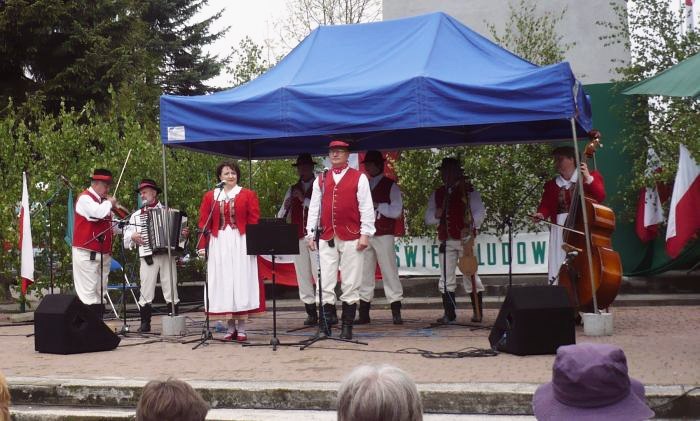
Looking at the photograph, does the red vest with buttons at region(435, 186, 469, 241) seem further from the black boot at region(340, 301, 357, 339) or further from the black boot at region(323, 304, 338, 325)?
the black boot at region(340, 301, 357, 339)

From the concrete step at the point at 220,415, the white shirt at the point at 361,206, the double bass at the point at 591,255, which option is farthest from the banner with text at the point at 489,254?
the concrete step at the point at 220,415

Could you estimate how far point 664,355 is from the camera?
24.8 feet

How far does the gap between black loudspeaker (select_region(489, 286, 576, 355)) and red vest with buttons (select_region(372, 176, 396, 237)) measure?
3016 mm

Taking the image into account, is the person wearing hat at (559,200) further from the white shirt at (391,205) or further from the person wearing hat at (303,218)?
the person wearing hat at (303,218)

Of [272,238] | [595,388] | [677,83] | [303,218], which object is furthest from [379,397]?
[303,218]

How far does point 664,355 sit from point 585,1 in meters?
14.5

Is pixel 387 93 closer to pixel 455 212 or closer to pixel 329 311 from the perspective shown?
pixel 455 212

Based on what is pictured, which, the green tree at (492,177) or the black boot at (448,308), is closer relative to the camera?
the black boot at (448,308)

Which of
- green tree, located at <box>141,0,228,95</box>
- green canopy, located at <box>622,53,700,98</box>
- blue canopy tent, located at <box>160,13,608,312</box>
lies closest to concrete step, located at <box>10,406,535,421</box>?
green canopy, located at <box>622,53,700,98</box>

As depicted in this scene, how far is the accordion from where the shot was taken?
10.5 meters

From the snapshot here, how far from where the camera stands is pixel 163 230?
34.6 ft

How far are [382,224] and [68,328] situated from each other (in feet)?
12.9

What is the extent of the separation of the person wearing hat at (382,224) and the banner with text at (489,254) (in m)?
3.44

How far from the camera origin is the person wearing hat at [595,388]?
2750 millimetres
